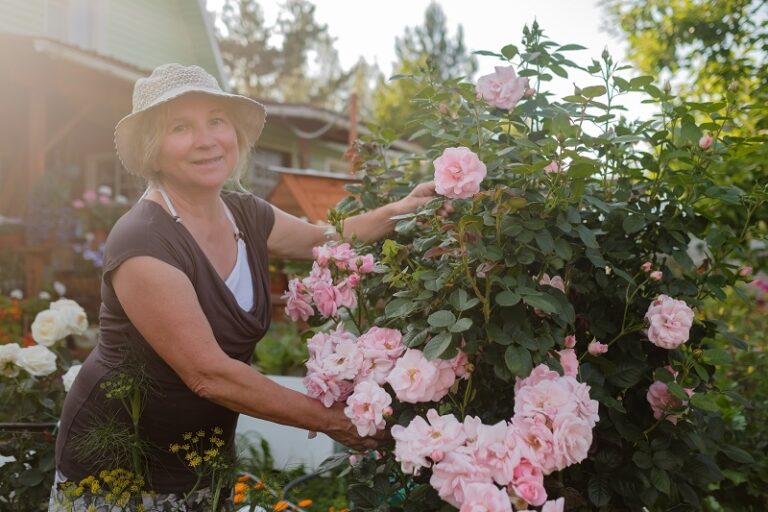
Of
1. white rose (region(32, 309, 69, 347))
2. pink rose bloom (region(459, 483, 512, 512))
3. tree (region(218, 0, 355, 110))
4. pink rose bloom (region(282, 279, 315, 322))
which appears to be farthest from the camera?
tree (region(218, 0, 355, 110))

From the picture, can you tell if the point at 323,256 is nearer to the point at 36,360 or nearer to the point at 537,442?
the point at 537,442

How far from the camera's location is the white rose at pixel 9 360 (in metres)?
2.57

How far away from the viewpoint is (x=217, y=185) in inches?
84.7

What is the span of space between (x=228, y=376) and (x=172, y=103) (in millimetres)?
834

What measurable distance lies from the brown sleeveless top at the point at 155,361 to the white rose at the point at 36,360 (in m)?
0.53

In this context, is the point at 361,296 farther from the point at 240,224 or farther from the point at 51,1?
the point at 51,1

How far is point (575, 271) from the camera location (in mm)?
1915

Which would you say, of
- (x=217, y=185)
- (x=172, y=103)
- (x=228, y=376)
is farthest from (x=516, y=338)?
(x=172, y=103)

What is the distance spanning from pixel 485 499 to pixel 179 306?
893 mm

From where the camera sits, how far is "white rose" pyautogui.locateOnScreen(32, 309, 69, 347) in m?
2.75

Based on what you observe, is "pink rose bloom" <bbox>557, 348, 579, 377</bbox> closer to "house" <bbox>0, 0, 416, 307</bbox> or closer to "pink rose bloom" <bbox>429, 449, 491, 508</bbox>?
"pink rose bloom" <bbox>429, 449, 491, 508</bbox>

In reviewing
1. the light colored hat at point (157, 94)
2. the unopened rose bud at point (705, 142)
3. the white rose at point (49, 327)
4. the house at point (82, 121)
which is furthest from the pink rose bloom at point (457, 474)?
the house at point (82, 121)

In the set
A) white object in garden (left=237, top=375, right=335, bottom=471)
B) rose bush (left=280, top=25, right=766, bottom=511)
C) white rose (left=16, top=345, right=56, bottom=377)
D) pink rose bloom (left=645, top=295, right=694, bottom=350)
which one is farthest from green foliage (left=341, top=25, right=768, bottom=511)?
white object in garden (left=237, top=375, right=335, bottom=471)

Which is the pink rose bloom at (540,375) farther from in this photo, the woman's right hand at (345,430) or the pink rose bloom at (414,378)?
the woman's right hand at (345,430)
